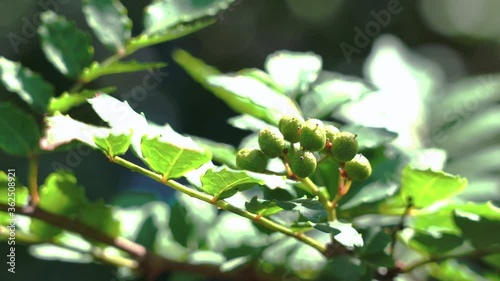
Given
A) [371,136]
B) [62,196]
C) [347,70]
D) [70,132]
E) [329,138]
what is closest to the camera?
[70,132]

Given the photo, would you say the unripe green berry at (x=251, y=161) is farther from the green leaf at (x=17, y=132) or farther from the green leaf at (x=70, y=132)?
the green leaf at (x=17, y=132)

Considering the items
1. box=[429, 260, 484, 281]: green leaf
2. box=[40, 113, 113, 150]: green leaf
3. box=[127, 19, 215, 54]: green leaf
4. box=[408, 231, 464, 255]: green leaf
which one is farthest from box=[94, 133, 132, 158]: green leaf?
box=[429, 260, 484, 281]: green leaf

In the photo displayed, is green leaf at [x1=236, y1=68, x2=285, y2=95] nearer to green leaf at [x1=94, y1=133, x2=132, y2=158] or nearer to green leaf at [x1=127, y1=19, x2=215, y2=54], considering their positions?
green leaf at [x1=127, y1=19, x2=215, y2=54]

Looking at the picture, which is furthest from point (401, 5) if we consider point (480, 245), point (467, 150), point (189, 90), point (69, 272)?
point (480, 245)

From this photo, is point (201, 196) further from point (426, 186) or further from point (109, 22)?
point (109, 22)

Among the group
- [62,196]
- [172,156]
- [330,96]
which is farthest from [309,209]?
[62,196]

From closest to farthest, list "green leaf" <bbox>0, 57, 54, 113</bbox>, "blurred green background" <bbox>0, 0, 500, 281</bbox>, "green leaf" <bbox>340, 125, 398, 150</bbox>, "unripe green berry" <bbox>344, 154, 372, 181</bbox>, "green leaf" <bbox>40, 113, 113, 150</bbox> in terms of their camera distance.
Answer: "green leaf" <bbox>40, 113, 113, 150</bbox> → "unripe green berry" <bbox>344, 154, 372, 181</bbox> → "green leaf" <bbox>340, 125, 398, 150</bbox> → "green leaf" <bbox>0, 57, 54, 113</bbox> → "blurred green background" <bbox>0, 0, 500, 281</bbox>
